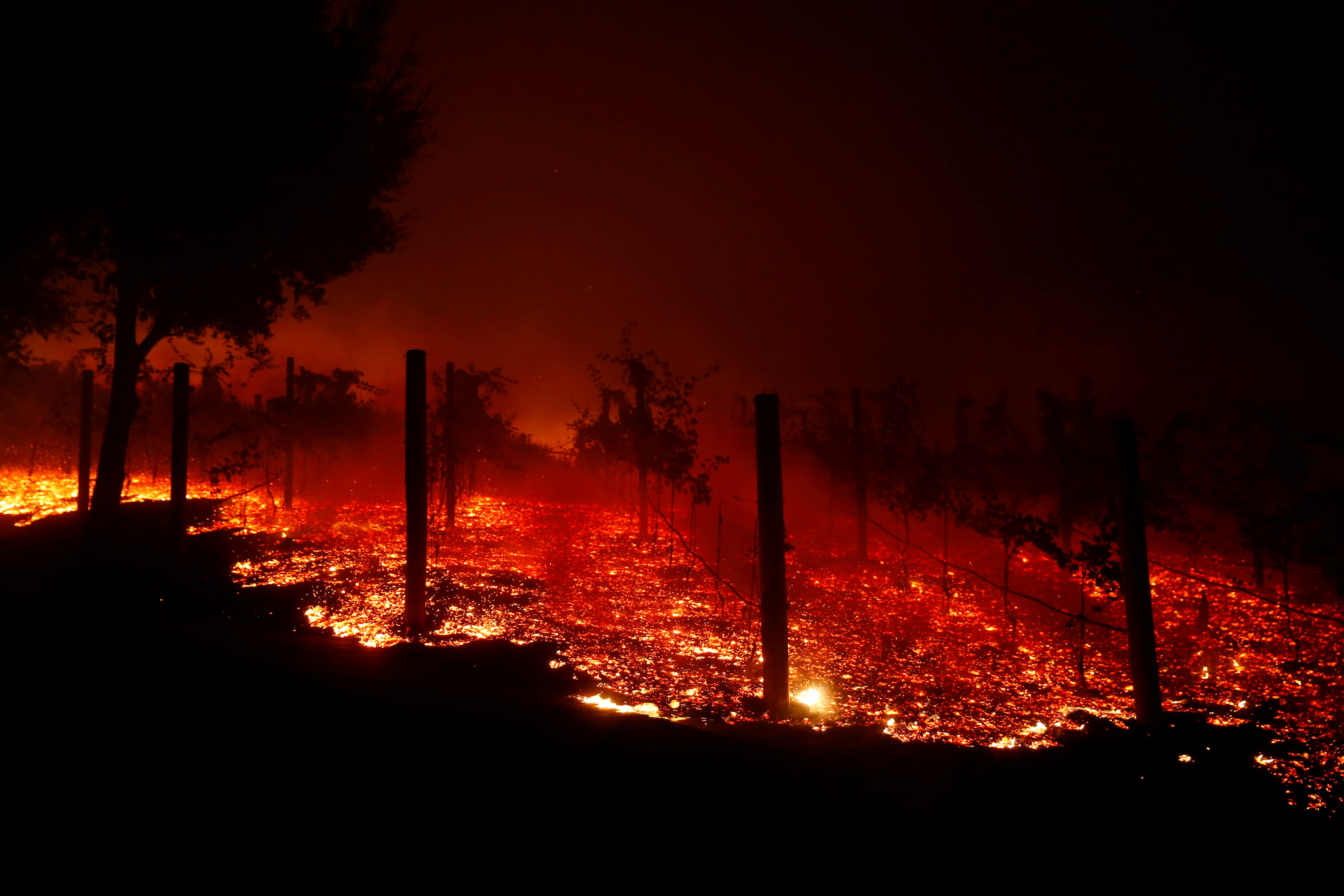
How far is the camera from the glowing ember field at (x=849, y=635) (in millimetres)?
6930

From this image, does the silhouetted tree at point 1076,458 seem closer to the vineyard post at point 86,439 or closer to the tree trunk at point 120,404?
the tree trunk at point 120,404

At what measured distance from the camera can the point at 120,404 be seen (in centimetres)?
1345

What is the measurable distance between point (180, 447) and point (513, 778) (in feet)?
34.6

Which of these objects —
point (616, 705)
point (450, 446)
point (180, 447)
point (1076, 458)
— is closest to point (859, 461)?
point (1076, 458)

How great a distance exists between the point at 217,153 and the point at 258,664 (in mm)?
8346

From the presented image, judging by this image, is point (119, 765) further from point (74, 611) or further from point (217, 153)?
point (217, 153)

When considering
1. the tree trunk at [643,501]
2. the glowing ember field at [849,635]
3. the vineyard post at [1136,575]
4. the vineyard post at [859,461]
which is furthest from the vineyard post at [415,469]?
the vineyard post at [859,461]

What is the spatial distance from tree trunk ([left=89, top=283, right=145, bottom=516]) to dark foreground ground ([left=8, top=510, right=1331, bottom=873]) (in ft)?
32.9

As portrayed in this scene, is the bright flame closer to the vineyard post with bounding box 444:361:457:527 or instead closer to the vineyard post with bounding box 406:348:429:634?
the vineyard post with bounding box 406:348:429:634

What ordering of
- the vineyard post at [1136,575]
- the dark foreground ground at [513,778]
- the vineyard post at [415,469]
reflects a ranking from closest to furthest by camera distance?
the dark foreground ground at [513,778]
the vineyard post at [1136,575]
the vineyard post at [415,469]

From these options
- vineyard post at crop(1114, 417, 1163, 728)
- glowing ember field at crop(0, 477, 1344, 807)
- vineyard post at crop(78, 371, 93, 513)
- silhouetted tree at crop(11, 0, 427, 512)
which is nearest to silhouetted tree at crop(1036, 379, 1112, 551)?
glowing ember field at crop(0, 477, 1344, 807)

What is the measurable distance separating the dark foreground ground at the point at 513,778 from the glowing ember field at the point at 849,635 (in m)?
1.45

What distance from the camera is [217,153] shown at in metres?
9.25

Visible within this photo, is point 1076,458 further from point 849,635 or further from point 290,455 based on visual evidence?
point 290,455
